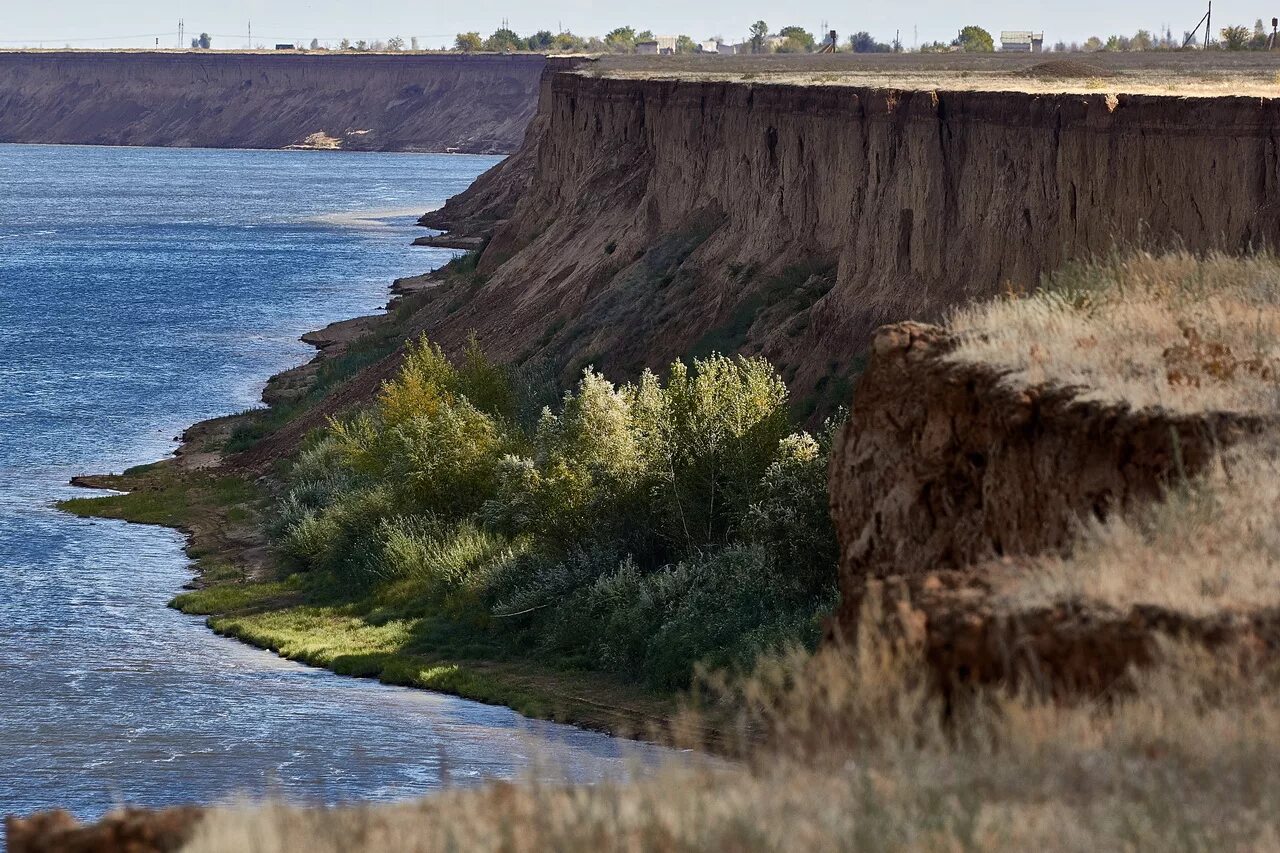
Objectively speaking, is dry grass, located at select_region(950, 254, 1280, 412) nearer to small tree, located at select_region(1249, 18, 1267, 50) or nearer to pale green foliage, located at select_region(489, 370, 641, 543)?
pale green foliage, located at select_region(489, 370, 641, 543)

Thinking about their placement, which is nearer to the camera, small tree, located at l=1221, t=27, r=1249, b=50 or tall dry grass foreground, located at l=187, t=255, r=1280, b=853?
tall dry grass foreground, located at l=187, t=255, r=1280, b=853

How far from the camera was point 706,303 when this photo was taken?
1575 inches

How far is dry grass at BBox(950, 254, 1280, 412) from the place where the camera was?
1164 cm

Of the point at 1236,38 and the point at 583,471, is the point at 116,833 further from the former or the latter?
the point at 1236,38

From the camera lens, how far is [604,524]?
30.3 metres

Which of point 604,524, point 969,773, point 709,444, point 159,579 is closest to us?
point 969,773

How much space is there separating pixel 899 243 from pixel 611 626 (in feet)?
32.1

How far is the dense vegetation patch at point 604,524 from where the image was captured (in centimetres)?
2577

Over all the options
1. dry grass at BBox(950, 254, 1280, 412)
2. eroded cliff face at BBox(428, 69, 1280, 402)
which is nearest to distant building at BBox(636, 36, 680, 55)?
eroded cliff face at BBox(428, 69, 1280, 402)

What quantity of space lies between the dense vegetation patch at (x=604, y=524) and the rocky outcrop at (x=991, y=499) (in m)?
9.72

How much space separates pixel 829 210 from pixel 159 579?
1459 centimetres

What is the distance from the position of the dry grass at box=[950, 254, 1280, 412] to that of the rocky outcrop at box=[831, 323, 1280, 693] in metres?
0.17

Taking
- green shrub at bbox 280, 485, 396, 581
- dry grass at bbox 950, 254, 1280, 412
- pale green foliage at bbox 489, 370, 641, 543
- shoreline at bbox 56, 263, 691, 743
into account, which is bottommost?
shoreline at bbox 56, 263, 691, 743

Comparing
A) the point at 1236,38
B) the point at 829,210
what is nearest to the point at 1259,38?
the point at 1236,38
